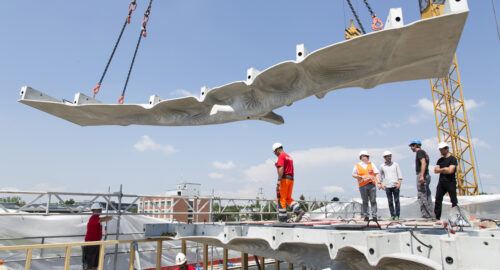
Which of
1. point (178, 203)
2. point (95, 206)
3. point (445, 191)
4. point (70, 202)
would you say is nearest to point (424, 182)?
point (445, 191)

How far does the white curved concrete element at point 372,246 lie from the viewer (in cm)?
253

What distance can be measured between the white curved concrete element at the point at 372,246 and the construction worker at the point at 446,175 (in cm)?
133

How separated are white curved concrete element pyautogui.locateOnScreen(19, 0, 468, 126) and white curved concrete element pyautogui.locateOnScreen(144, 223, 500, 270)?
8.57 feet

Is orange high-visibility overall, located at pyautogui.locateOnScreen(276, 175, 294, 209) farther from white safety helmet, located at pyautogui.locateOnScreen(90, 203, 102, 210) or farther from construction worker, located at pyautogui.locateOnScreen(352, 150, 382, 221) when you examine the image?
white safety helmet, located at pyautogui.locateOnScreen(90, 203, 102, 210)

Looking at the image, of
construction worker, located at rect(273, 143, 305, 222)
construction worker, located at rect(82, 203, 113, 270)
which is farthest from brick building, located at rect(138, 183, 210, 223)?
construction worker, located at rect(273, 143, 305, 222)

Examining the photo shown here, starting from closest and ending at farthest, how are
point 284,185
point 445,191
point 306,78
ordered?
point 445,191
point 306,78
point 284,185

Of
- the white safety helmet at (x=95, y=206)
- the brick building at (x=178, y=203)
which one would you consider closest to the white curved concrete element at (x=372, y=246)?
the brick building at (x=178, y=203)

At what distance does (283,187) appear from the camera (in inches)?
227

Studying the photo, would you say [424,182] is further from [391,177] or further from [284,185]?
[284,185]

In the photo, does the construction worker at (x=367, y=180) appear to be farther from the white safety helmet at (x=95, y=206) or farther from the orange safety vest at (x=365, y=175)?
the white safety helmet at (x=95, y=206)

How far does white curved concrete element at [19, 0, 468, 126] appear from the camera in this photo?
173 inches

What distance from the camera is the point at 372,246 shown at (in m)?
3.10

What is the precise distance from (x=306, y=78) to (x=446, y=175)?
2968 mm

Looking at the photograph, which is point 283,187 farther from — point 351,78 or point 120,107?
point 120,107
